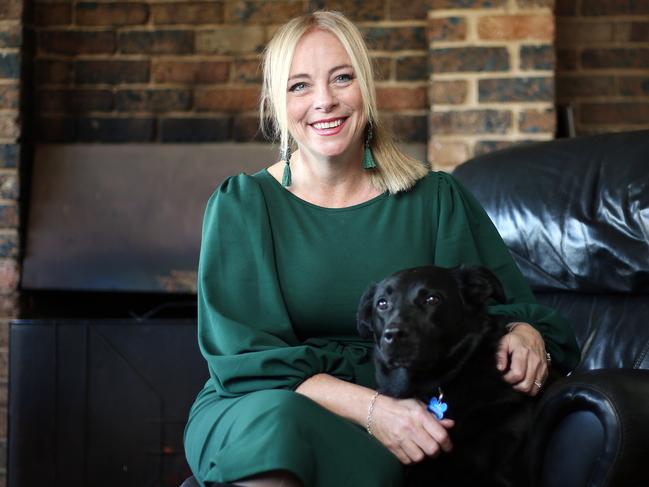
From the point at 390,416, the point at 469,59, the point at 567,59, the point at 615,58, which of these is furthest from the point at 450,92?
the point at 390,416

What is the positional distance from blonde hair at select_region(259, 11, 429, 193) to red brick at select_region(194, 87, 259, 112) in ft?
4.60

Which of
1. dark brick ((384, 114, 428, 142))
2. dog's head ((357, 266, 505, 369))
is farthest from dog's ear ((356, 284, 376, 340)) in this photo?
dark brick ((384, 114, 428, 142))

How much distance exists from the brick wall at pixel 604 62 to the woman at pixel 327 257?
5.33ft

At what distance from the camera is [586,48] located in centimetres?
333

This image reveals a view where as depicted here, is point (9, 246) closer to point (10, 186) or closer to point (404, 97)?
point (10, 186)

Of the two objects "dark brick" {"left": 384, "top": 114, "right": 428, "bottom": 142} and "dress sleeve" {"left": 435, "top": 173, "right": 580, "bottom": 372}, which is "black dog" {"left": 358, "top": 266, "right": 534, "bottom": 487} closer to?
"dress sleeve" {"left": 435, "top": 173, "right": 580, "bottom": 372}

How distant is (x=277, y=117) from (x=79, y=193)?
143 cm

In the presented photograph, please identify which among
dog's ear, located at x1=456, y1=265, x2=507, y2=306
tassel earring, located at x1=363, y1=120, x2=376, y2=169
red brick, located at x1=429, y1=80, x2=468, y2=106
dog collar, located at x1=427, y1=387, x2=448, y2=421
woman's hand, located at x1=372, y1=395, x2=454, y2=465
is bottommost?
woman's hand, located at x1=372, y1=395, x2=454, y2=465

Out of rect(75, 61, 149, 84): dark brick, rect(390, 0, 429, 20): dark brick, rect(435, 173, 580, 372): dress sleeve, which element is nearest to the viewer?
rect(435, 173, 580, 372): dress sleeve

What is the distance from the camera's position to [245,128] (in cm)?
334

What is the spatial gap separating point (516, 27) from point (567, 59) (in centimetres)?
53

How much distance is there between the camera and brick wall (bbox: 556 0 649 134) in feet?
10.8

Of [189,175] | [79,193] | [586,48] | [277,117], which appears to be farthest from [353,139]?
[586,48]

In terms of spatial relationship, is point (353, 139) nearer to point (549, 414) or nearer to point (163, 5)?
point (549, 414)
